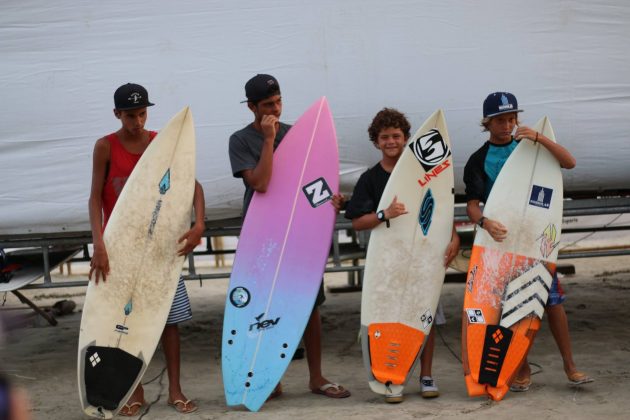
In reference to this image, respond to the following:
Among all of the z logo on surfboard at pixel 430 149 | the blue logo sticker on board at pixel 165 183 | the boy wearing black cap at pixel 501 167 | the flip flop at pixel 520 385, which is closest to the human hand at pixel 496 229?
the boy wearing black cap at pixel 501 167

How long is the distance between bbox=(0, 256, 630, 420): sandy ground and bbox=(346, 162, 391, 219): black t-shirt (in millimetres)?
846

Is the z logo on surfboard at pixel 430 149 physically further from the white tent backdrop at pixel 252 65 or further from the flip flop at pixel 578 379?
the flip flop at pixel 578 379

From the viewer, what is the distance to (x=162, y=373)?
4445 millimetres

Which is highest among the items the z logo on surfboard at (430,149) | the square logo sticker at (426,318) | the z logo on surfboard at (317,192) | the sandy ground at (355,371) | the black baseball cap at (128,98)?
the black baseball cap at (128,98)

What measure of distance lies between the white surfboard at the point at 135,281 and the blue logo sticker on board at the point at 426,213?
3.49 feet

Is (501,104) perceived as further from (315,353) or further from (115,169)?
(115,169)

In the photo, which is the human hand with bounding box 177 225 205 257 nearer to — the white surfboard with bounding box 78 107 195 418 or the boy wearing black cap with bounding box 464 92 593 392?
the white surfboard with bounding box 78 107 195 418

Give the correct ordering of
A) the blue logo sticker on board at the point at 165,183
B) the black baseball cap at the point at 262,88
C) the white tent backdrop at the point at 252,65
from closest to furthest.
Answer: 1. the black baseball cap at the point at 262,88
2. the blue logo sticker on board at the point at 165,183
3. the white tent backdrop at the point at 252,65

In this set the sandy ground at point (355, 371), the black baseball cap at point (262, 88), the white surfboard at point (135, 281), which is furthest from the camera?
the black baseball cap at point (262, 88)

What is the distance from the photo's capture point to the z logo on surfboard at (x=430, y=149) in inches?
150

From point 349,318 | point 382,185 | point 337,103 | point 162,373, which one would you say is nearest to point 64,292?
point 349,318

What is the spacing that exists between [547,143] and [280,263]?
1.32m

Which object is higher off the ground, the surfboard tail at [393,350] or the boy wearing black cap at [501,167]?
the boy wearing black cap at [501,167]

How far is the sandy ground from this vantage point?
3451 millimetres
